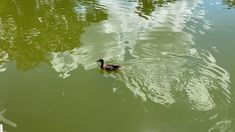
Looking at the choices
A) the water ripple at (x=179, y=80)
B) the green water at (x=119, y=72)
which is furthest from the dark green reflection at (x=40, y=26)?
the water ripple at (x=179, y=80)

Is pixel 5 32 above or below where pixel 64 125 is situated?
above

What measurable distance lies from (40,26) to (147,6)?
4.58 meters

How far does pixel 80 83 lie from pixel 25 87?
136 cm

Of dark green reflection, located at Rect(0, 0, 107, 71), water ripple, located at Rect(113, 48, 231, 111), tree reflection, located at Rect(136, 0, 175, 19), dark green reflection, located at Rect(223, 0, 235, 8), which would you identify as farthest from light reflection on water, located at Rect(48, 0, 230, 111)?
dark green reflection, located at Rect(223, 0, 235, 8)

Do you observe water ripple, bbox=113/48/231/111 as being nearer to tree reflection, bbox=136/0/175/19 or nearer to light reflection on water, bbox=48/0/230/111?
light reflection on water, bbox=48/0/230/111

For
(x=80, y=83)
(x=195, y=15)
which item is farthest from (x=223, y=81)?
(x=195, y=15)

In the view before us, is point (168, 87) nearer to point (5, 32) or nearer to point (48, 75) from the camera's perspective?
point (48, 75)

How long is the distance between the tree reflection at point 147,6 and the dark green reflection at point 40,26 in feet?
4.77

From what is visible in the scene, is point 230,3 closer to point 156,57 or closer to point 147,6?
point 147,6

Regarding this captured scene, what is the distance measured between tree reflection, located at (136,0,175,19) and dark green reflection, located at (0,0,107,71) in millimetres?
1455

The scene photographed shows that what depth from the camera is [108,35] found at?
12.6 m

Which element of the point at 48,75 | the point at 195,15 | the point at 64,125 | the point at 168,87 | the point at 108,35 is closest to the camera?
the point at 64,125

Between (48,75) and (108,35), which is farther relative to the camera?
(108,35)

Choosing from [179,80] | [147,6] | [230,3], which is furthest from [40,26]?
[230,3]
